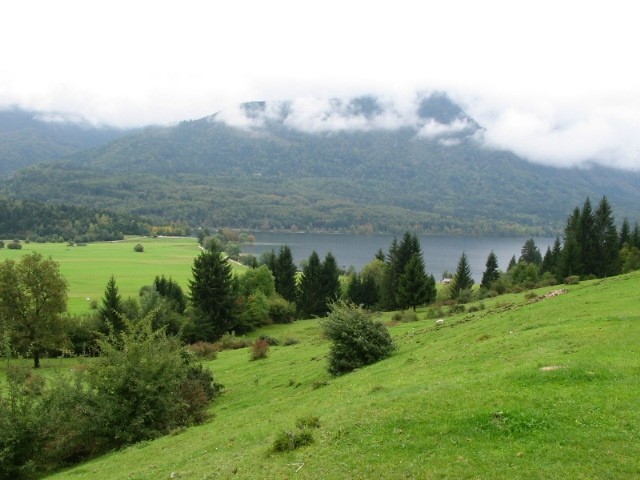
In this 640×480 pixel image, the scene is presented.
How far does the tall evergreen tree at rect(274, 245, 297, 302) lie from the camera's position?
318 ft

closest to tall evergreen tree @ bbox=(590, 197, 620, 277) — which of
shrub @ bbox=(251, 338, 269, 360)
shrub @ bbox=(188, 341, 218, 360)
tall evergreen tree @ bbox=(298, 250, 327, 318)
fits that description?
tall evergreen tree @ bbox=(298, 250, 327, 318)

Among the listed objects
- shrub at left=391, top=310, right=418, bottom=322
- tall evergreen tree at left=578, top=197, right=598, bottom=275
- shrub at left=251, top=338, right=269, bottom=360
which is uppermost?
tall evergreen tree at left=578, top=197, right=598, bottom=275

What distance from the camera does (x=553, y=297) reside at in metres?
37.1

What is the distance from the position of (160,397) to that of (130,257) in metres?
142

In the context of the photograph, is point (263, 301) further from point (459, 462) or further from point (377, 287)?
point (459, 462)

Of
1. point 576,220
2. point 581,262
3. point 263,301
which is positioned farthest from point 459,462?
point 576,220

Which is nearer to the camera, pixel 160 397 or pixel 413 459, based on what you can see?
pixel 413 459

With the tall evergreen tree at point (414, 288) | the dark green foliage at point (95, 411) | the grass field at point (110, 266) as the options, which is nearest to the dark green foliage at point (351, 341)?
the dark green foliage at point (95, 411)

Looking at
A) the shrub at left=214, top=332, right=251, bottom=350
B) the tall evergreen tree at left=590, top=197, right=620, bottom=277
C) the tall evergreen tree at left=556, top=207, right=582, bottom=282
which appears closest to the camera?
the shrub at left=214, top=332, right=251, bottom=350

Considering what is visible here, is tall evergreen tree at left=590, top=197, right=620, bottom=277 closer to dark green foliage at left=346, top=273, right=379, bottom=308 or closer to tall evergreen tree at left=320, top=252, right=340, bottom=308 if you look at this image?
dark green foliage at left=346, top=273, right=379, bottom=308

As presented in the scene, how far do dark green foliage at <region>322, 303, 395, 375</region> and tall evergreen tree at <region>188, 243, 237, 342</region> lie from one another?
41784mm

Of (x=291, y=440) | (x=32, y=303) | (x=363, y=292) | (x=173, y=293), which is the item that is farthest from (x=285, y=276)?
(x=291, y=440)

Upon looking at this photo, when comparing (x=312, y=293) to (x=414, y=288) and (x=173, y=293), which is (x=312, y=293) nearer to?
(x=173, y=293)

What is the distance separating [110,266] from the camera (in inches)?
5404
